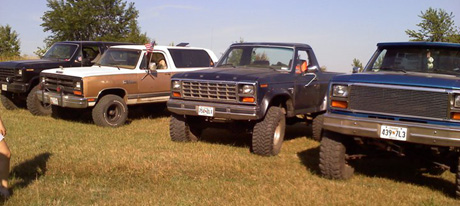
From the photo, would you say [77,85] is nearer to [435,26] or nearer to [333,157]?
[333,157]

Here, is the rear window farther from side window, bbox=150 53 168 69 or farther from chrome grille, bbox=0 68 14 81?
chrome grille, bbox=0 68 14 81

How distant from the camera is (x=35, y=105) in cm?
1200

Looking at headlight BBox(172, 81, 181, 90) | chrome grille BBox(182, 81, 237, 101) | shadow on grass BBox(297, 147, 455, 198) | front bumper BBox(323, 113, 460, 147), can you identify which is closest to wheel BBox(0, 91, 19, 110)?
headlight BBox(172, 81, 181, 90)

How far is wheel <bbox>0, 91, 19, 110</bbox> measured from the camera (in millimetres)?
13172

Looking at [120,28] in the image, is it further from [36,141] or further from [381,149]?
[381,149]

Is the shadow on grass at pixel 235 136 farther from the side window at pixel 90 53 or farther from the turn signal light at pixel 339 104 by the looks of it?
the side window at pixel 90 53

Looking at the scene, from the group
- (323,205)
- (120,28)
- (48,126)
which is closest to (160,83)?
(48,126)

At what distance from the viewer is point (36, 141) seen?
8398 mm

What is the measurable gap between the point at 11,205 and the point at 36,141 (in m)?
3.63

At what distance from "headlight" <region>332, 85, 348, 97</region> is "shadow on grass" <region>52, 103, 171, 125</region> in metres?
6.40

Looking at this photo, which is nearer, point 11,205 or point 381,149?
point 11,205

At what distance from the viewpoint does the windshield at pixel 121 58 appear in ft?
37.5

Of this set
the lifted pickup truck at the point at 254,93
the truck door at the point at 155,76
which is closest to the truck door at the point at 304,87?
the lifted pickup truck at the point at 254,93

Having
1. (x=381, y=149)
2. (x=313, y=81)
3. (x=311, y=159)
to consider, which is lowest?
(x=311, y=159)
